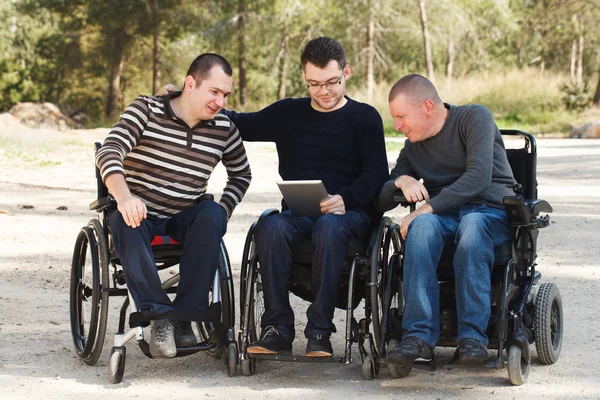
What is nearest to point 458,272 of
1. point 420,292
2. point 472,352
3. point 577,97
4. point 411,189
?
point 420,292

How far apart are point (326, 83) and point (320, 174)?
401 mm

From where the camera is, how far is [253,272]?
14.0 ft

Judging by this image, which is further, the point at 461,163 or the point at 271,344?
the point at 461,163

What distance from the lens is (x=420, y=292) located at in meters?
4.03

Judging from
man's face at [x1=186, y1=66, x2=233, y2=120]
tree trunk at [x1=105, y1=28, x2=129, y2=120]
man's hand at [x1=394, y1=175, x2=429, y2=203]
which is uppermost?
tree trunk at [x1=105, y1=28, x2=129, y2=120]

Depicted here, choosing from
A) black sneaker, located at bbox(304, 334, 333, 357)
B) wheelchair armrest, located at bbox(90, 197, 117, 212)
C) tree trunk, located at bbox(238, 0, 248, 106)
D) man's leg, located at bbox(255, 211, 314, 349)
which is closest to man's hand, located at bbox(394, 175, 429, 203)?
man's leg, located at bbox(255, 211, 314, 349)

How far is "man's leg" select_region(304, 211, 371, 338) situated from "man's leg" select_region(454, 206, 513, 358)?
18.4 inches

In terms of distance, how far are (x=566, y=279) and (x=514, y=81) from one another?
25.8 meters

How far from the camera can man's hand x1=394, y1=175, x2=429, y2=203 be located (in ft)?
14.0

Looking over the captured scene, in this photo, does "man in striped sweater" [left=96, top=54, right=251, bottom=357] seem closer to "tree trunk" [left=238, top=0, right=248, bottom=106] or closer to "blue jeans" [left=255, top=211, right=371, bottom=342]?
"blue jeans" [left=255, top=211, right=371, bottom=342]

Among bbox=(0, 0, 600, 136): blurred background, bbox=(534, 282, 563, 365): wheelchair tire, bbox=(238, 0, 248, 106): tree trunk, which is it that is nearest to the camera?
bbox=(534, 282, 563, 365): wheelchair tire

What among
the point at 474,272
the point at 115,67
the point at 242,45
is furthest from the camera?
the point at 242,45

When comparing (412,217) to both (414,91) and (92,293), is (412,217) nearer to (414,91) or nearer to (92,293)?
(414,91)

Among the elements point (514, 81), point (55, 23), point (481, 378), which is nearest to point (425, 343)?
point (481, 378)
